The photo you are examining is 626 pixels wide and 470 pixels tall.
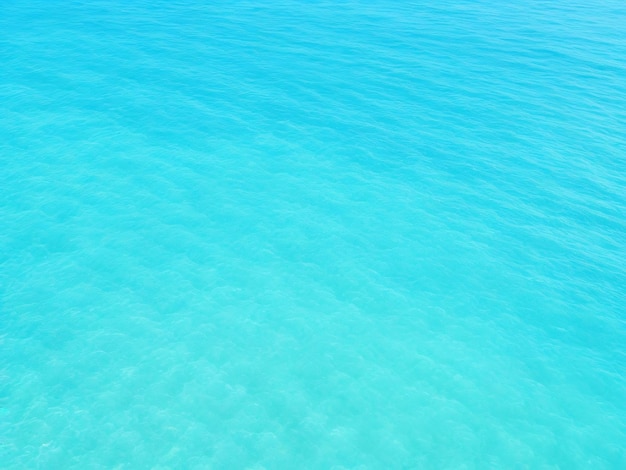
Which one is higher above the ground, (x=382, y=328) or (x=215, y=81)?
(x=215, y=81)

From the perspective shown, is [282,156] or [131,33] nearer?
[282,156]

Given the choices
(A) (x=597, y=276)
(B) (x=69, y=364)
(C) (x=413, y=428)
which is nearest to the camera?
(C) (x=413, y=428)

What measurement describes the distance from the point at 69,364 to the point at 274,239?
33.2ft

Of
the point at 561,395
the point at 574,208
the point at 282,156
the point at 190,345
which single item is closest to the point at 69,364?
the point at 190,345

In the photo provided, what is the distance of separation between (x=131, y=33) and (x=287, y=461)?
35.9 m

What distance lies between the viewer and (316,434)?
58.4ft

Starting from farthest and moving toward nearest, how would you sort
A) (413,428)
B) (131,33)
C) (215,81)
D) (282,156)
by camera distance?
(131,33) < (215,81) < (282,156) < (413,428)

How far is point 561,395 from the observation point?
19.6 metres

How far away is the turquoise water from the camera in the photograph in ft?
59.4

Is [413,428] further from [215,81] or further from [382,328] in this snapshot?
[215,81]

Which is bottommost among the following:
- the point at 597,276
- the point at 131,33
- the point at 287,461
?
the point at 287,461

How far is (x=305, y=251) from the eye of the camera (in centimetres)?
2481

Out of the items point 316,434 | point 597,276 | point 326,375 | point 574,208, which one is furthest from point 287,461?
point 574,208

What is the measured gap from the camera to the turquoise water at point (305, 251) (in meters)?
18.1
